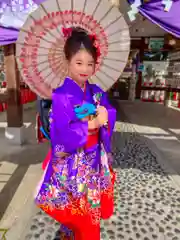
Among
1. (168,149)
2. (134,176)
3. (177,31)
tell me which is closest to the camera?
(177,31)

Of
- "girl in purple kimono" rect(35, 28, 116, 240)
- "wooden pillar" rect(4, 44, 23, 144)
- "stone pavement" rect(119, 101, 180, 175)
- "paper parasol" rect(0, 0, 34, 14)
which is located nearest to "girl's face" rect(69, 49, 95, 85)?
"girl in purple kimono" rect(35, 28, 116, 240)

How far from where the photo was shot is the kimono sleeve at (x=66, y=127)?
121cm

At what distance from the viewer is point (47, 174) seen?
138 cm

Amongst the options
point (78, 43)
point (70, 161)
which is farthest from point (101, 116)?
point (78, 43)

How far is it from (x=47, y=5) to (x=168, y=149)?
11.9ft

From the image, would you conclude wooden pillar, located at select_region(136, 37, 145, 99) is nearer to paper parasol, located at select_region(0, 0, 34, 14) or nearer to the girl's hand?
paper parasol, located at select_region(0, 0, 34, 14)

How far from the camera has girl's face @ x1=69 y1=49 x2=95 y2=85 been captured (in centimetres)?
129

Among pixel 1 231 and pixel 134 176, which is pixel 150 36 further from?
pixel 1 231

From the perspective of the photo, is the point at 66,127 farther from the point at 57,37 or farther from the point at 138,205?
the point at 138,205

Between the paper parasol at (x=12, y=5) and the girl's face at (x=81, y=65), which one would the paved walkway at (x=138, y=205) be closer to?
the girl's face at (x=81, y=65)

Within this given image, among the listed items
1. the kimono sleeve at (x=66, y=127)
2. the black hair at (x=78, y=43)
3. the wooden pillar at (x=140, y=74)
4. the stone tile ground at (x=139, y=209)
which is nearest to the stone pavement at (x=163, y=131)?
the stone tile ground at (x=139, y=209)

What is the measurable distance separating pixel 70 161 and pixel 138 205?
4.73 ft

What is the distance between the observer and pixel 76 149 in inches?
51.3

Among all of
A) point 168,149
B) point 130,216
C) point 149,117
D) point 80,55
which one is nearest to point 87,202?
point 80,55
